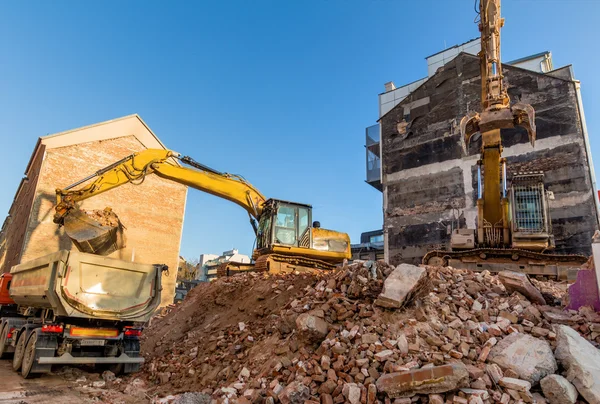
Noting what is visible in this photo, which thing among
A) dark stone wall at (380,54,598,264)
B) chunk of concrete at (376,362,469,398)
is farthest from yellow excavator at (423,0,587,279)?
chunk of concrete at (376,362,469,398)

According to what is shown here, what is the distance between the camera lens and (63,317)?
7383 millimetres

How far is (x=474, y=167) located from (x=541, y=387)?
65.3ft

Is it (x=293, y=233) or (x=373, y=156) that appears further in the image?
(x=373, y=156)

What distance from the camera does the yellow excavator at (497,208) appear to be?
36.6ft

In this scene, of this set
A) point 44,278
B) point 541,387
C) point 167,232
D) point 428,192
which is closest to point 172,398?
point 44,278

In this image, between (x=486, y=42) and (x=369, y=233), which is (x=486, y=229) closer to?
(x=486, y=42)

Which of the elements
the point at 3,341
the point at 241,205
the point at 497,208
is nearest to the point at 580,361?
the point at 497,208

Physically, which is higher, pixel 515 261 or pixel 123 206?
pixel 123 206

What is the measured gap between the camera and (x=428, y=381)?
12.7ft

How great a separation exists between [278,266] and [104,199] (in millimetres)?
12881

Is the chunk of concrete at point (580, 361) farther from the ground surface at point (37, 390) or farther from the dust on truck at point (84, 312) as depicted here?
the dust on truck at point (84, 312)

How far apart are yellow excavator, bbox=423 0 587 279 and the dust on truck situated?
936 cm

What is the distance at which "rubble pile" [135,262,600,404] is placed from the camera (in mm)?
3975

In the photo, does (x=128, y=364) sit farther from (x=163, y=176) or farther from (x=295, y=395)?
(x=163, y=176)
